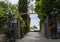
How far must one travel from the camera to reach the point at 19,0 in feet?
82.3

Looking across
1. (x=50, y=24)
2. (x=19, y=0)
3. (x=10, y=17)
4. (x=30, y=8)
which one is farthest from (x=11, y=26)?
(x=30, y=8)

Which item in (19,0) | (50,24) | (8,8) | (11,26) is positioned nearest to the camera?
(11,26)

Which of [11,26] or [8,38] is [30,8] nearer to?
[11,26]

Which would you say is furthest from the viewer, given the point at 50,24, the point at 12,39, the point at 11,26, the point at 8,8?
the point at 50,24

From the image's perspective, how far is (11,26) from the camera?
54.5 ft

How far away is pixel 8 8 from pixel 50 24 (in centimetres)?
474

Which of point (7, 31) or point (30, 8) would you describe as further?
point (30, 8)

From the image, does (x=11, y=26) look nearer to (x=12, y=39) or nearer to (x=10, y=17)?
(x=10, y=17)

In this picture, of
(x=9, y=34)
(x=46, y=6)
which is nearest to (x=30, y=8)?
(x=46, y=6)

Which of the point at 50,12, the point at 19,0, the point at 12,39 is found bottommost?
the point at 12,39

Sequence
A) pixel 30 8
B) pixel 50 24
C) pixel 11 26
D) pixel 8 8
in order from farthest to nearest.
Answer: pixel 30 8, pixel 50 24, pixel 8 8, pixel 11 26

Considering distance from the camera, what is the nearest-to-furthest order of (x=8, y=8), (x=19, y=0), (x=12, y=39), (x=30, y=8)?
1. (x=12, y=39)
2. (x=8, y=8)
3. (x=19, y=0)
4. (x=30, y=8)

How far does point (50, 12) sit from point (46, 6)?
0.79 meters

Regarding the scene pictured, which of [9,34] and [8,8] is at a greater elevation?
[8,8]
